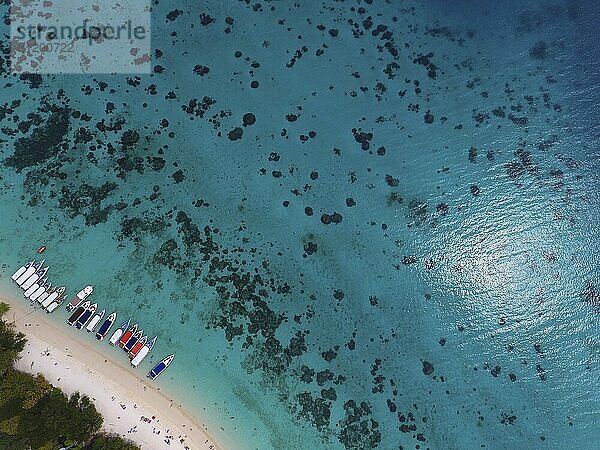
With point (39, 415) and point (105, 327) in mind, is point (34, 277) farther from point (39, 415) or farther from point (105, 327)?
point (39, 415)

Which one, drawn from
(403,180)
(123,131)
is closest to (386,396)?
(403,180)

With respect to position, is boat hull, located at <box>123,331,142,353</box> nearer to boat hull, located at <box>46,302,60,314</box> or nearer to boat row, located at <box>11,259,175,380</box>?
boat row, located at <box>11,259,175,380</box>

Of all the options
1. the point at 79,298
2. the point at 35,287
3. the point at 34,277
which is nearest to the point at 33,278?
the point at 34,277

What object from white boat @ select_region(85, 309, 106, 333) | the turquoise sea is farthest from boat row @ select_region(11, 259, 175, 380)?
the turquoise sea

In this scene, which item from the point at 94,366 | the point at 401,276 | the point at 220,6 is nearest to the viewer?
the point at 94,366

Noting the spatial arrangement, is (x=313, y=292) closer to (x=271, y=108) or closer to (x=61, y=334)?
(x=271, y=108)

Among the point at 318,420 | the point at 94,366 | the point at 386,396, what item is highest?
the point at 386,396
